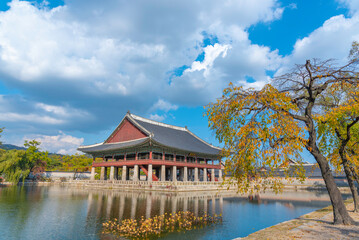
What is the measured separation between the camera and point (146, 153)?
4222 centimetres

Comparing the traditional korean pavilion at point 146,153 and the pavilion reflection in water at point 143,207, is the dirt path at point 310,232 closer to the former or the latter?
the pavilion reflection in water at point 143,207

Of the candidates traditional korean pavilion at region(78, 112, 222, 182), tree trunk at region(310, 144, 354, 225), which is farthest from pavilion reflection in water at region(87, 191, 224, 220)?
traditional korean pavilion at region(78, 112, 222, 182)

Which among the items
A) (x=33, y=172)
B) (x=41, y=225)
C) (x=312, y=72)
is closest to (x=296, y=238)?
(x=312, y=72)

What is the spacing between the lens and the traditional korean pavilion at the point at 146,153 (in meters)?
37.8

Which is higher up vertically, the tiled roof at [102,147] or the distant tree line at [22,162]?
the tiled roof at [102,147]

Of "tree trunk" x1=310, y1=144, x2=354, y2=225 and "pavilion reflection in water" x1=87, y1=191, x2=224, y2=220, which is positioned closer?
"tree trunk" x1=310, y1=144, x2=354, y2=225

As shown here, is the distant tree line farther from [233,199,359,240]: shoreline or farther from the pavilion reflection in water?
[233,199,359,240]: shoreline

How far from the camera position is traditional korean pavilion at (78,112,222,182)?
124 ft

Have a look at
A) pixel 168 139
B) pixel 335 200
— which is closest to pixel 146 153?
pixel 168 139

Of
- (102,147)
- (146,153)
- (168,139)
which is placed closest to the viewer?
(146,153)

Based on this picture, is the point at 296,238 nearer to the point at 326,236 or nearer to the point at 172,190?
the point at 326,236

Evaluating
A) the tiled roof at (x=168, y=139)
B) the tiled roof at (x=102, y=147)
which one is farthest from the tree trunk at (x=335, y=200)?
the tiled roof at (x=102, y=147)

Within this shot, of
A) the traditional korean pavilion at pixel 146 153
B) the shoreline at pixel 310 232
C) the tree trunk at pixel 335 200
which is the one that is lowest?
the shoreline at pixel 310 232

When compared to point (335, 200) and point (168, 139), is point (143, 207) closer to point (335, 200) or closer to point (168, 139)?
point (335, 200)
